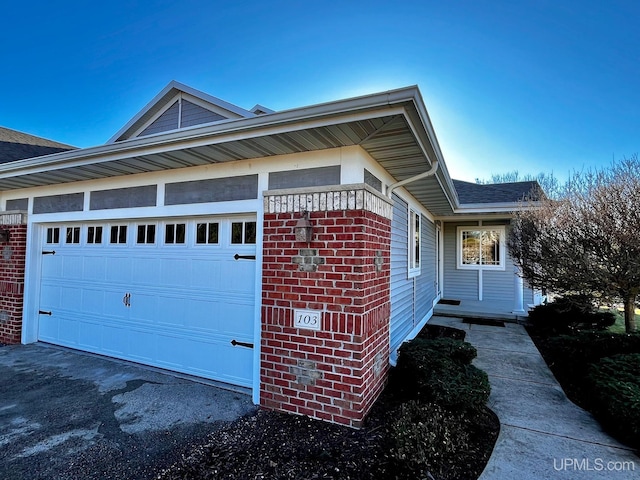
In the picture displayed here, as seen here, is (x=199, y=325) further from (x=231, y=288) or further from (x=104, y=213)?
(x=104, y=213)

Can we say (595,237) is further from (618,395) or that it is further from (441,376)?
(441,376)

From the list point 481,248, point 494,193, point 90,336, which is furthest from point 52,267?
point 481,248

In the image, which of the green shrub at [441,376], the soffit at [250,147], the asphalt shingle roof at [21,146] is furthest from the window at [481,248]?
the asphalt shingle roof at [21,146]

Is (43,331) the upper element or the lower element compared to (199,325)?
lower

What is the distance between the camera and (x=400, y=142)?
299cm

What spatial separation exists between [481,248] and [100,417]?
32.7 ft

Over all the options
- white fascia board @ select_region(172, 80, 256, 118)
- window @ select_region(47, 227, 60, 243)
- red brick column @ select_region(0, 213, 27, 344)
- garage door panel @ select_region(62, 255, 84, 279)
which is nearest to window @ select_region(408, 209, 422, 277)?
white fascia board @ select_region(172, 80, 256, 118)

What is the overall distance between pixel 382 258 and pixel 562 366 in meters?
3.49

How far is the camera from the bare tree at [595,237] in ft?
14.2

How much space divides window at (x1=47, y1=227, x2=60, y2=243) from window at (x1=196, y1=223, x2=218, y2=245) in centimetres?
319

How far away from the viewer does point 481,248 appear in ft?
32.3

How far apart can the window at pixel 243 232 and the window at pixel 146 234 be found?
1388mm

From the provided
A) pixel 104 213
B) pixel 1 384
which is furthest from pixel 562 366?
pixel 1 384

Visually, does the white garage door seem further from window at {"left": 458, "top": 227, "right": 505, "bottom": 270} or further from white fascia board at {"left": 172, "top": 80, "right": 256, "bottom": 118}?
window at {"left": 458, "top": 227, "right": 505, "bottom": 270}
